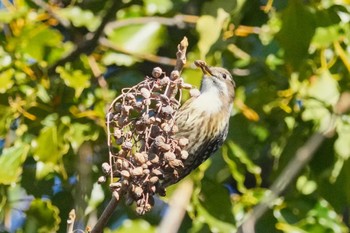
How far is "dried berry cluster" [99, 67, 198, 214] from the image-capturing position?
2.68 metres

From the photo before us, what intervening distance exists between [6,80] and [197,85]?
27.9 inches

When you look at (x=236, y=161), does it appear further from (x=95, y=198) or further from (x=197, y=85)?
(x=95, y=198)

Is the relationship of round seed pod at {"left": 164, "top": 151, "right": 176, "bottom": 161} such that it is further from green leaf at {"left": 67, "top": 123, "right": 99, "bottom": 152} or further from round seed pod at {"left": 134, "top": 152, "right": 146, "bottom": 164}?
green leaf at {"left": 67, "top": 123, "right": 99, "bottom": 152}

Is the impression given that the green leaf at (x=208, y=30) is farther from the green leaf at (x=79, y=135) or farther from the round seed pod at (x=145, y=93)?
the round seed pod at (x=145, y=93)

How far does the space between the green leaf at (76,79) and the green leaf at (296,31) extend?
2.41 feet

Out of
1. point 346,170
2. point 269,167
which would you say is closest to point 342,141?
point 346,170

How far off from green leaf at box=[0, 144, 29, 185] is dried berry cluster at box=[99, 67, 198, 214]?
134cm

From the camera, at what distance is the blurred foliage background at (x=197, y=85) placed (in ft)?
13.7

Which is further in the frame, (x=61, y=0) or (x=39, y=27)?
(x=61, y=0)

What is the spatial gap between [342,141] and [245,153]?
0.35m

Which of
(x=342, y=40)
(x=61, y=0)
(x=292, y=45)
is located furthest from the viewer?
(x=61, y=0)

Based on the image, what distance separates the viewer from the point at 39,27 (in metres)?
4.32

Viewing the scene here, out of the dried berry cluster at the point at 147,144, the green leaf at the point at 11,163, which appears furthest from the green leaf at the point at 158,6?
the dried berry cluster at the point at 147,144

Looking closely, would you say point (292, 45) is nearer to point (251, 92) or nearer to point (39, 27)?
point (251, 92)
